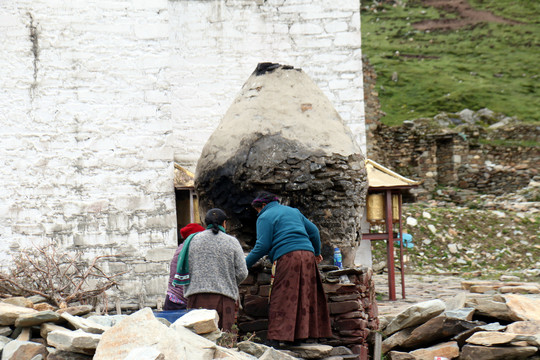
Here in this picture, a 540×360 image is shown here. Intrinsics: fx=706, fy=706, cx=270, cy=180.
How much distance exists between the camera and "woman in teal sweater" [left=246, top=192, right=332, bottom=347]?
5.72 meters

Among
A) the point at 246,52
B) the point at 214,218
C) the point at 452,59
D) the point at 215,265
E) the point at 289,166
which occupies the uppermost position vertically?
the point at 452,59

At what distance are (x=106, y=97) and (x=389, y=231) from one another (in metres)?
4.43

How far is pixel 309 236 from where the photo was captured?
6.00 m

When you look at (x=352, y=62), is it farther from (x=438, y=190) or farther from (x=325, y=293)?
(x=438, y=190)

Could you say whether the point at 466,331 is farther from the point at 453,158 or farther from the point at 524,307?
the point at 453,158

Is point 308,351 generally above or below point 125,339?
below

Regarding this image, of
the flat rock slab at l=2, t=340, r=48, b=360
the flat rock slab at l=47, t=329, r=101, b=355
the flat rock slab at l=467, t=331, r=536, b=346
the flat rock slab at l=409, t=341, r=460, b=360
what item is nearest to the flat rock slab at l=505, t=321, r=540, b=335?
the flat rock slab at l=467, t=331, r=536, b=346

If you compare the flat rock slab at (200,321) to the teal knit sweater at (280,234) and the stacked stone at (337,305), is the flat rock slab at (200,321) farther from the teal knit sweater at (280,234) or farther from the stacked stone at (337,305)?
the stacked stone at (337,305)

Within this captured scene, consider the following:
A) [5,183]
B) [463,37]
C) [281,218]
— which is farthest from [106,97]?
[463,37]

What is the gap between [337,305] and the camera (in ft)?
20.5

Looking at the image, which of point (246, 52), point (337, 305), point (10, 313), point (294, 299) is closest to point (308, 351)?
point (294, 299)

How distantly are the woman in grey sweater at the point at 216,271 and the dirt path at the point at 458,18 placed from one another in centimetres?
4492

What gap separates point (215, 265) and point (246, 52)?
608 centimetres

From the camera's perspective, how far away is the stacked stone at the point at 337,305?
20.4ft
